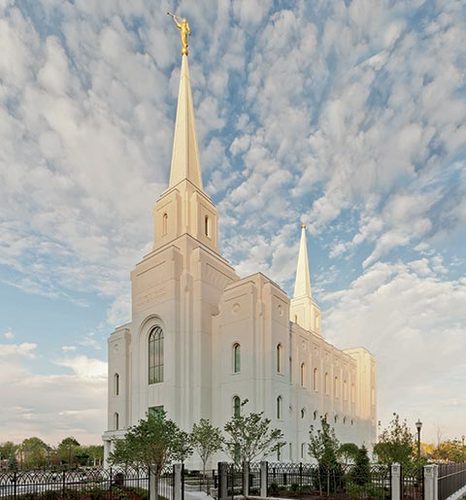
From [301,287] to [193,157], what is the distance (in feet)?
77.9

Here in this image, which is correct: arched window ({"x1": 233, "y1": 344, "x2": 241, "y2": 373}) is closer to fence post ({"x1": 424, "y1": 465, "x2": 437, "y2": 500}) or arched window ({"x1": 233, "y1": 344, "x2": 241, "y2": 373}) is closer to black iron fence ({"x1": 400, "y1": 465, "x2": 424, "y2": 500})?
black iron fence ({"x1": 400, "y1": 465, "x2": 424, "y2": 500})

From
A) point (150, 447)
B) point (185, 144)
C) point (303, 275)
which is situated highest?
point (185, 144)

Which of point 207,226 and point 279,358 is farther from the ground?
point 207,226

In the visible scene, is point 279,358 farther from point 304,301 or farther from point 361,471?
point 304,301

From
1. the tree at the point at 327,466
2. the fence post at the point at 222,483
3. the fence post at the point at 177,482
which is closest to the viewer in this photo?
the fence post at the point at 177,482

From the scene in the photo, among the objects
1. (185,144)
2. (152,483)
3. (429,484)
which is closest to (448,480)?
(429,484)

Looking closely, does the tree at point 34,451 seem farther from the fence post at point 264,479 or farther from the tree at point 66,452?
the fence post at point 264,479

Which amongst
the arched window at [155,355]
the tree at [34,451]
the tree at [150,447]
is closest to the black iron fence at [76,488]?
the tree at [150,447]

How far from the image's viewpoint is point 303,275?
194ft

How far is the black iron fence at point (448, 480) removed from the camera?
63.1 ft

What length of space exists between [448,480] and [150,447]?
1239 cm

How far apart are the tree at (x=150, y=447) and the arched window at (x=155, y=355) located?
16184 mm

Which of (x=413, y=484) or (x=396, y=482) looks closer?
(x=396, y=482)

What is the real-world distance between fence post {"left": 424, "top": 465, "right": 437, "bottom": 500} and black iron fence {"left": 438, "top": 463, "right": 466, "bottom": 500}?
1.49 m
